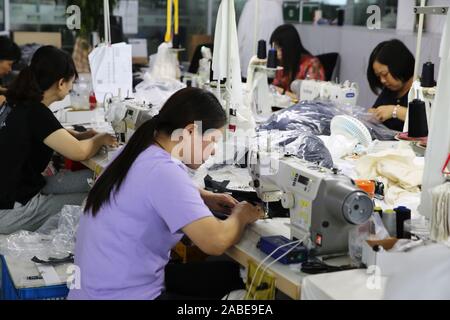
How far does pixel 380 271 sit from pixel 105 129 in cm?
Result: 258

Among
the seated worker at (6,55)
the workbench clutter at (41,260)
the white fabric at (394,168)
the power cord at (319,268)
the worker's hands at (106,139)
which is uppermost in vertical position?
the seated worker at (6,55)

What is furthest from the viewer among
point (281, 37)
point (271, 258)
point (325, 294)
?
point (281, 37)

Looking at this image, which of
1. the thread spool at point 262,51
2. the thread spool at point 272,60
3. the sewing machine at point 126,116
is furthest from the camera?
the thread spool at point 262,51

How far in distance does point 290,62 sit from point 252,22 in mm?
1658

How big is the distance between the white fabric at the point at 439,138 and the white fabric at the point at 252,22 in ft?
16.5

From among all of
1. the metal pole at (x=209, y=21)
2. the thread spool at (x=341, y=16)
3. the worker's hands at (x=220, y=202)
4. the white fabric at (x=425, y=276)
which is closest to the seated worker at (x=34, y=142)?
the worker's hands at (x=220, y=202)

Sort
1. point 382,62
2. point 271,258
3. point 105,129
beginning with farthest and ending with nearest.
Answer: point 382,62 < point 105,129 < point 271,258

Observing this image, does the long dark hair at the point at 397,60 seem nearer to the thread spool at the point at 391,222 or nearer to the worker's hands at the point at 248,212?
the worker's hands at the point at 248,212

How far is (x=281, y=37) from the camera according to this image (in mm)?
5664

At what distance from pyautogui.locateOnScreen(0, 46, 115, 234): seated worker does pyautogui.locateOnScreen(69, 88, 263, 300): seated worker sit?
45.5 inches

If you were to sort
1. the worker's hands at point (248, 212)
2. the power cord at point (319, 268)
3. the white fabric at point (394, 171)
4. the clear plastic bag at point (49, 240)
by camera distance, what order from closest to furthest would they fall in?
the power cord at point (319, 268) → the worker's hands at point (248, 212) → the white fabric at point (394, 171) → the clear plastic bag at point (49, 240)

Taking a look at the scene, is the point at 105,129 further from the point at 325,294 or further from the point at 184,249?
the point at 325,294

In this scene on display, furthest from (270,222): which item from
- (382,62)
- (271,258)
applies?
(382,62)

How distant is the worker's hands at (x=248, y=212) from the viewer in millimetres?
2223
